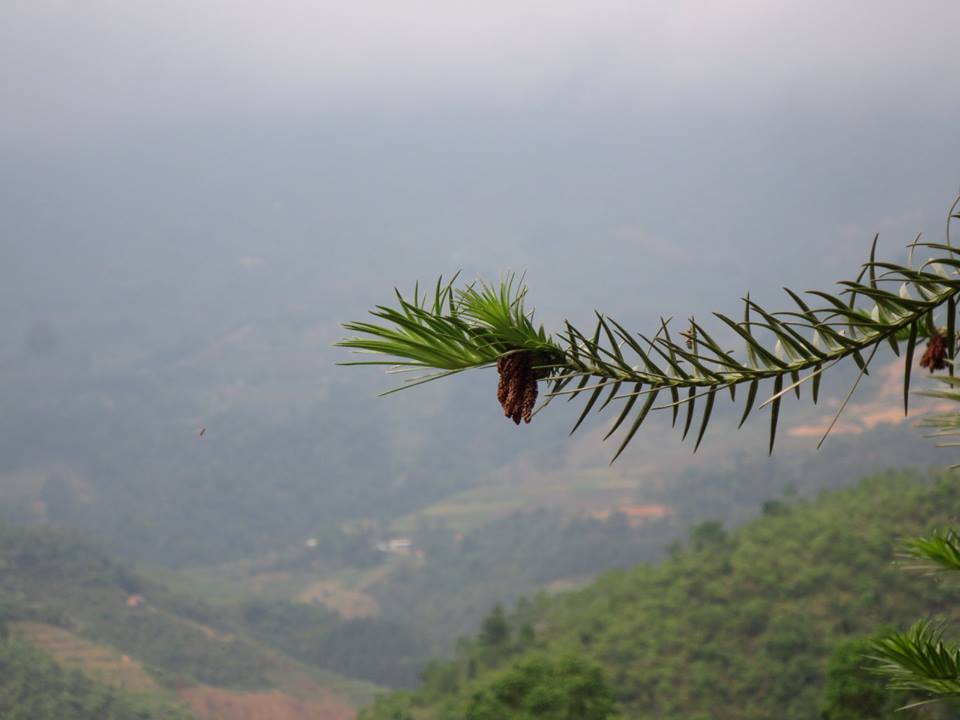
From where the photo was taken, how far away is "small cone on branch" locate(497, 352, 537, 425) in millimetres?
1382

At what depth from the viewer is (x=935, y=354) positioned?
4.65 feet

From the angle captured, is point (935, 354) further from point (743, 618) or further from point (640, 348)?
point (743, 618)

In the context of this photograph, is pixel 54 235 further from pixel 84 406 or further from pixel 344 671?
pixel 344 671

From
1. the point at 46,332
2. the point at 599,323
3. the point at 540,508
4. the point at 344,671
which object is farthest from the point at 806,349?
the point at 46,332

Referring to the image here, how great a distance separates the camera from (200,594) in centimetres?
7269

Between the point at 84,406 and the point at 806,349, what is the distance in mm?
138382

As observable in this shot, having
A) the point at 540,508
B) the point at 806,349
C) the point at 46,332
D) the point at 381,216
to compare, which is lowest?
the point at 540,508

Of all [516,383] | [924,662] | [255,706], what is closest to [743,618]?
[924,662]

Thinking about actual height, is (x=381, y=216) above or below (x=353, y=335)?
above

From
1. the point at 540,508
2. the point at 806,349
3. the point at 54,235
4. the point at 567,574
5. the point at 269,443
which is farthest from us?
the point at 54,235

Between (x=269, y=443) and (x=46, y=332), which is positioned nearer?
(x=269, y=443)

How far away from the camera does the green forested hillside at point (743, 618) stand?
62.8 ft

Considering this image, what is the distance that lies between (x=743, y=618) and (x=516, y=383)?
2193 cm

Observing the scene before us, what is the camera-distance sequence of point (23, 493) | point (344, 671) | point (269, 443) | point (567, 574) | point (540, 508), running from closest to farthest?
point (344, 671)
point (567, 574)
point (540, 508)
point (23, 493)
point (269, 443)
